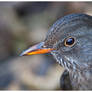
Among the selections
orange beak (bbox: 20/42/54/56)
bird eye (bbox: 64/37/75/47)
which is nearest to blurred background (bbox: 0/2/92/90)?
orange beak (bbox: 20/42/54/56)

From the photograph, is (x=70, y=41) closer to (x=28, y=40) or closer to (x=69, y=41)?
(x=69, y=41)

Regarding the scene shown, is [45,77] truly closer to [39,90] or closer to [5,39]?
[39,90]

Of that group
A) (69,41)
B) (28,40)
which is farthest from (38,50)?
(28,40)

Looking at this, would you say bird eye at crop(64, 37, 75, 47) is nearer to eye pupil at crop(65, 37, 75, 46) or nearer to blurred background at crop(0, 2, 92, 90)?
eye pupil at crop(65, 37, 75, 46)

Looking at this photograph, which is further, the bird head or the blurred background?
the blurred background

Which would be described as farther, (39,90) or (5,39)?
(5,39)

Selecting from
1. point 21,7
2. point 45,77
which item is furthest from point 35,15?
point 45,77
